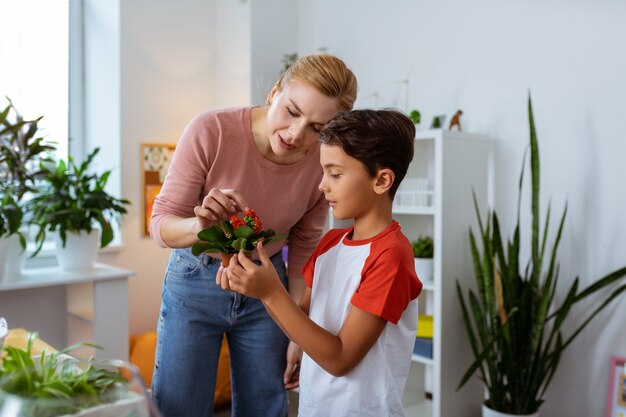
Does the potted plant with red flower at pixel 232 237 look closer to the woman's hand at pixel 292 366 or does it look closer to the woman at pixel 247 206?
the woman at pixel 247 206

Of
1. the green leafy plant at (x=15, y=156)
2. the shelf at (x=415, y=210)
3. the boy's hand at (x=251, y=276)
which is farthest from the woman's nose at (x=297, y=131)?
the green leafy plant at (x=15, y=156)

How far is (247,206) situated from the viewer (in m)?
1.38

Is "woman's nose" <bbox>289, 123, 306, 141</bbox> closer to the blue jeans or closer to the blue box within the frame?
the blue jeans

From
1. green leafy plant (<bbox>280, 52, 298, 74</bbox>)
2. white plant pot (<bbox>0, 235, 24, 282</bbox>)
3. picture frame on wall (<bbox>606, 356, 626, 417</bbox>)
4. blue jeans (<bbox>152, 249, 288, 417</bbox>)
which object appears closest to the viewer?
blue jeans (<bbox>152, 249, 288, 417</bbox>)

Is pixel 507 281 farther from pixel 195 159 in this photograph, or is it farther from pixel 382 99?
pixel 195 159

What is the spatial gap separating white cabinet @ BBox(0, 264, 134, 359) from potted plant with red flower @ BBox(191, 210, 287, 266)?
185cm

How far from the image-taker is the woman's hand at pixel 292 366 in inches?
62.0

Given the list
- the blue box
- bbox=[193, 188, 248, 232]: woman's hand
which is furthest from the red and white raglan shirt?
the blue box

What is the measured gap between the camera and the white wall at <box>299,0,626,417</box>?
2.49 meters

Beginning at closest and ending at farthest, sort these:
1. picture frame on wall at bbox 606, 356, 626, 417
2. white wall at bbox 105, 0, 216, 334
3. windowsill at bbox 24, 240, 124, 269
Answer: picture frame on wall at bbox 606, 356, 626, 417
windowsill at bbox 24, 240, 124, 269
white wall at bbox 105, 0, 216, 334

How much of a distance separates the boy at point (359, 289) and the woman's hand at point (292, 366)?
0.24 meters

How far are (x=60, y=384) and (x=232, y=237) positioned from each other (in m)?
0.57

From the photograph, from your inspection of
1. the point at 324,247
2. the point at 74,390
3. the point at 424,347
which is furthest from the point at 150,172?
the point at 74,390

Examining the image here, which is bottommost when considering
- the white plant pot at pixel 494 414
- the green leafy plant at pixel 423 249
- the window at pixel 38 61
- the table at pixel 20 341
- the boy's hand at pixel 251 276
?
the white plant pot at pixel 494 414
